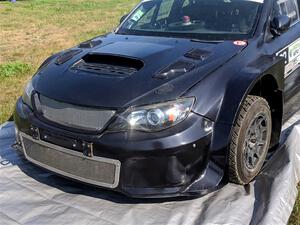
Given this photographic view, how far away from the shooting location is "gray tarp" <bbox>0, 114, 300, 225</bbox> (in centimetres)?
314

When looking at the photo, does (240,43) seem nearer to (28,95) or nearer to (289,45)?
(289,45)

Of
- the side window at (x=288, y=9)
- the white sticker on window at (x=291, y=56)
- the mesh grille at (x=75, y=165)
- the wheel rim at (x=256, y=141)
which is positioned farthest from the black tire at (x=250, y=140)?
the side window at (x=288, y=9)

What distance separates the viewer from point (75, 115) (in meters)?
3.04

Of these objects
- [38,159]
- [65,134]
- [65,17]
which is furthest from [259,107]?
[65,17]

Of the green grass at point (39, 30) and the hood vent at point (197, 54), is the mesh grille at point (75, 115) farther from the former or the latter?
the green grass at point (39, 30)

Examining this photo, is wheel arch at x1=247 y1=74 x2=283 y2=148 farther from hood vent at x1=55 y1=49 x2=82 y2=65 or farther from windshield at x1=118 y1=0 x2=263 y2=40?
hood vent at x1=55 y1=49 x2=82 y2=65

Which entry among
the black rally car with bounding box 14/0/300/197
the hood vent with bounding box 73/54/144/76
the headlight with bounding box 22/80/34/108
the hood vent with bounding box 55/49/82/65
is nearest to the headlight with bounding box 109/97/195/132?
the black rally car with bounding box 14/0/300/197

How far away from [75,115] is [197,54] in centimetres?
102

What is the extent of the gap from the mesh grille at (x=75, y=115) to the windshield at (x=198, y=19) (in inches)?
50.0

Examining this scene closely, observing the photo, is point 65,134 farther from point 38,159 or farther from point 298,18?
point 298,18

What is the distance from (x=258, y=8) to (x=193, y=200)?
1.83 meters

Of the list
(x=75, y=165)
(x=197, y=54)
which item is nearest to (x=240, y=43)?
(x=197, y=54)

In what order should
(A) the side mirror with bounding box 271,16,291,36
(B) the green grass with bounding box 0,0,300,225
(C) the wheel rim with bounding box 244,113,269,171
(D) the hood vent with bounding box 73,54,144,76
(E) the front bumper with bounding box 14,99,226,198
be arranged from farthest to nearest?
1. (B) the green grass with bounding box 0,0,300,225
2. (A) the side mirror with bounding box 271,16,291,36
3. (C) the wheel rim with bounding box 244,113,269,171
4. (D) the hood vent with bounding box 73,54,144,76
5. (E) the front bumper with bounding box 14,99,226,198

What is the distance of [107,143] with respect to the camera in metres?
2.89
